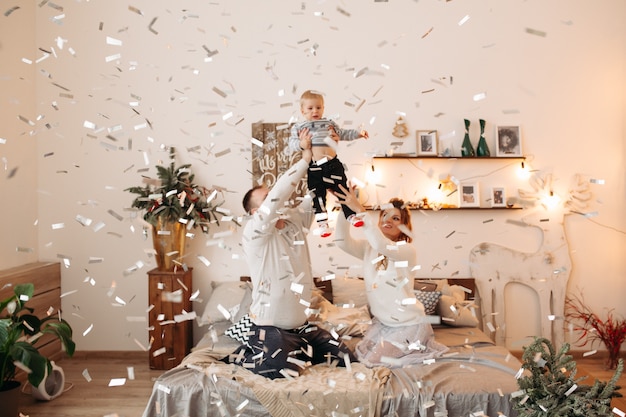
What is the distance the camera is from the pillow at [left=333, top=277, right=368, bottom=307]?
4168mm

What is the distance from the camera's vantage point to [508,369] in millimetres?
3029

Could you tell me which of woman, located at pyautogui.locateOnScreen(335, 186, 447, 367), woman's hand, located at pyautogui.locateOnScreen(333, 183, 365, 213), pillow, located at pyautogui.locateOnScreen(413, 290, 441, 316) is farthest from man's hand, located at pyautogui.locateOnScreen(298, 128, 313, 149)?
pillow, located at pyautogui.locateOnScreen(413, 290, 441, 316)

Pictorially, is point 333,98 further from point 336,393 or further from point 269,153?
point 336,393

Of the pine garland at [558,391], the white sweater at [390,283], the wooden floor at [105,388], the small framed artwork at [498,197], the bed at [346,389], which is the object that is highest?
the small framed artwork at [498,197]

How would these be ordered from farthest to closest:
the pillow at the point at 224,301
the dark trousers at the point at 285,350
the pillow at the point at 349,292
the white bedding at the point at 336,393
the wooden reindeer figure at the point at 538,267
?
1. the wooden reindeer figure at the point at 538,267
2. the pillow at the point at 349,292
3. the pillow at the point at 224,301
4. the dark trousers at the point at 285,350
5. the white bedding at the point at 336,393

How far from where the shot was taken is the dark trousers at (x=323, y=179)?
2.74 meters

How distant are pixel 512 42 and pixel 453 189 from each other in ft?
A: 4.48

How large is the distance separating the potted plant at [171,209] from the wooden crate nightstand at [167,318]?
0.12 metres

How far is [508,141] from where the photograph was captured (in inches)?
187

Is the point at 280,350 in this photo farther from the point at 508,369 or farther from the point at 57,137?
the point at 57,137

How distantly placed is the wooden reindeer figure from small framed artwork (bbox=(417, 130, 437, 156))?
33.3 inches

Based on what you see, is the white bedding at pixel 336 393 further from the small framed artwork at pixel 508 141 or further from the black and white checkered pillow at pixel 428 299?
the small framed artwork at pixel 508 141

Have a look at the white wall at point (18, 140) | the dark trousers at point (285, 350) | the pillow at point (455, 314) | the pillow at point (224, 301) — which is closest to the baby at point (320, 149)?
the dark trousers at point (285, 350)

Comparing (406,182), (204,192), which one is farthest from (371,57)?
(204,192)
